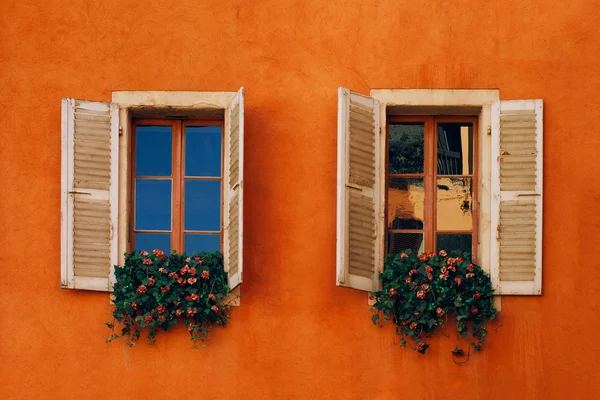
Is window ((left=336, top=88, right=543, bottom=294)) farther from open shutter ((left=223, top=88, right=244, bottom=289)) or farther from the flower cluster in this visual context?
open shutter ((left=223, top=88, right=244, bottom=289))

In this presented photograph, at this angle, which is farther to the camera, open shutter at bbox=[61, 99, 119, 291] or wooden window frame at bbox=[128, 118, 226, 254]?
wooden window frame at bbox=[128, 118, 226, 254]

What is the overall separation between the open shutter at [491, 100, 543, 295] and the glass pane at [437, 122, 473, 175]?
12.2 inches

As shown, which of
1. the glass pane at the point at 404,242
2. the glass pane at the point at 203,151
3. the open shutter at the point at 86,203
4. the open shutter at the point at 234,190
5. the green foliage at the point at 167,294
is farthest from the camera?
the glass pane at the point at 203,151

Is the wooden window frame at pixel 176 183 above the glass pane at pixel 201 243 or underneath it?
above

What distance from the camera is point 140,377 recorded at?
7930mm

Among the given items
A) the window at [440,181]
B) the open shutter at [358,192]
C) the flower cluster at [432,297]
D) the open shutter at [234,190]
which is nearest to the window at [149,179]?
the open shutter at [234,190]

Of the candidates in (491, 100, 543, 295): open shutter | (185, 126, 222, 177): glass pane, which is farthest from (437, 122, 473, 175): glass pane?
(185, 126, 222, 177): glass pane

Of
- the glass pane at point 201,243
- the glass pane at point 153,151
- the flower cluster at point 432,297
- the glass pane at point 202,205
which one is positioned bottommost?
the flower cluster at point 432,297

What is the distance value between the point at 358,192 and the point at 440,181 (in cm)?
71

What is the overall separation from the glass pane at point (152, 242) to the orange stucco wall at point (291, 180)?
1.69 ft

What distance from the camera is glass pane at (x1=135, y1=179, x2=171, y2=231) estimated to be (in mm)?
8211

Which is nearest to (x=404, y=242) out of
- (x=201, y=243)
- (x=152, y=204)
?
(x=201, y=243)

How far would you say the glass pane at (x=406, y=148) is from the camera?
8.20m

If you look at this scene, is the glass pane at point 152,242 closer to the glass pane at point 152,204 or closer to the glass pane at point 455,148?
the glass pane at point 152,204
